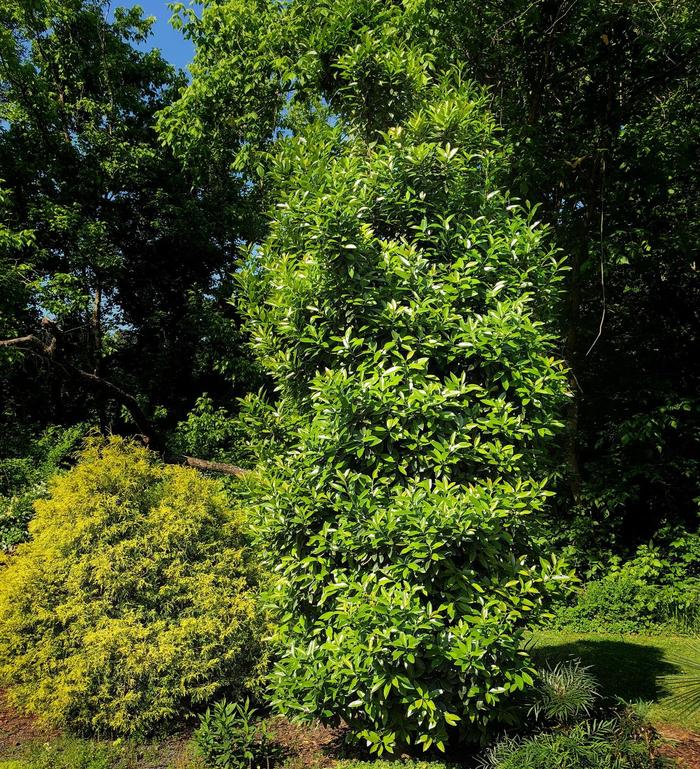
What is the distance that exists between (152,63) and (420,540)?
17.4 meters

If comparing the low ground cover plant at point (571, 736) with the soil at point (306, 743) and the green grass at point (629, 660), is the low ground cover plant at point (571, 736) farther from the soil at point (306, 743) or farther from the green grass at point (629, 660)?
the soil at point (306, 743)

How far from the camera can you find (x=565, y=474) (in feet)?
32.3

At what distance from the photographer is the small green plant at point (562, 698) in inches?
150

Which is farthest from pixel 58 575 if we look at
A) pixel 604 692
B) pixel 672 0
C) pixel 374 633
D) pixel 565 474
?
pixel 672 0

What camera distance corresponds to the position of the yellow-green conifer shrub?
4684 mm

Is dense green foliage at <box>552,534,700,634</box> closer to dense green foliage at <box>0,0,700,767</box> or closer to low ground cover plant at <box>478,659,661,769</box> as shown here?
dense green foliage at <box>0,0,700,767</box>

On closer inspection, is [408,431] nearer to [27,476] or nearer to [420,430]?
[420,430]

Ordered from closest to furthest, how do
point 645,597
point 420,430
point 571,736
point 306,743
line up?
point 571,736, point 420,430, point 306,743, point 645,597

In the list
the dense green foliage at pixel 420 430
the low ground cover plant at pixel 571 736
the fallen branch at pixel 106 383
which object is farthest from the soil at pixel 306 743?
the fallen branch at pixel 106 383

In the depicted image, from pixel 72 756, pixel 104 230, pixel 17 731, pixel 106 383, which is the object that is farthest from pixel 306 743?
pixel 104 230

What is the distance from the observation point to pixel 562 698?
387cm

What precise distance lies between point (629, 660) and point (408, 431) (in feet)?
14.9

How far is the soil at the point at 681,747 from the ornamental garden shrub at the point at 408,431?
1218 millimetres

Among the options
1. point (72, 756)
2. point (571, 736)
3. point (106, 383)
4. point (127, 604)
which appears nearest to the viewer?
point (571, 736)
